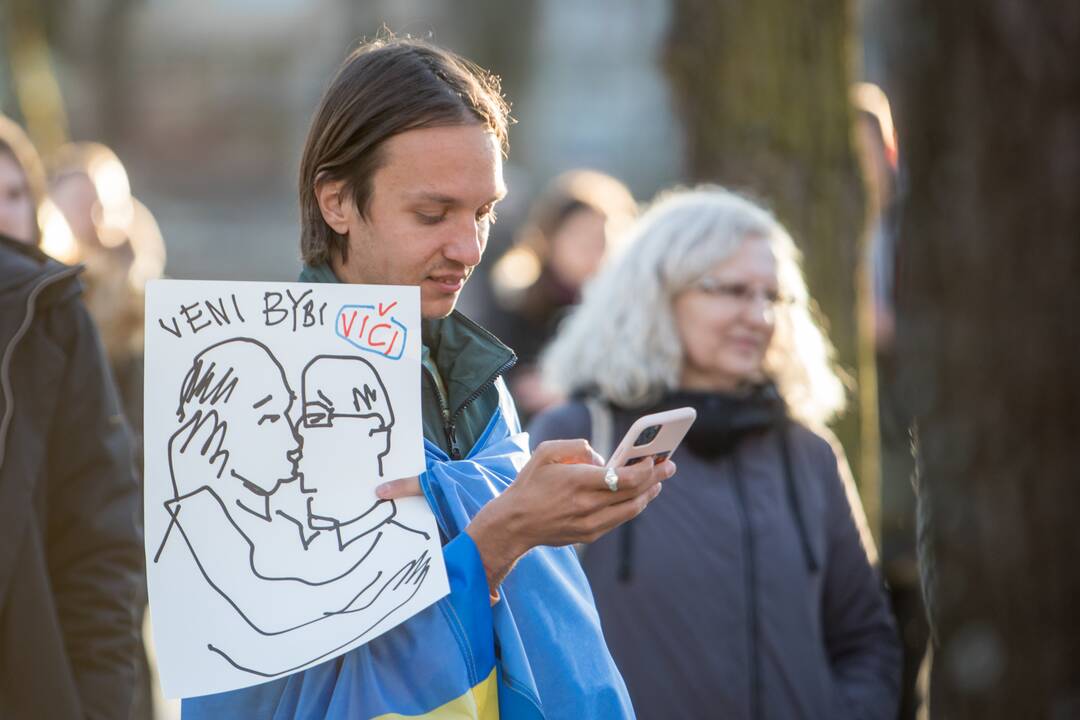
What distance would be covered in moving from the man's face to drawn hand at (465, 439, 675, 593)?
1.07 ft

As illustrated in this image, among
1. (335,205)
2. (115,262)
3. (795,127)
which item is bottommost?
(335,205)

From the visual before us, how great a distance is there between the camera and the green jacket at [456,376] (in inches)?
89.0

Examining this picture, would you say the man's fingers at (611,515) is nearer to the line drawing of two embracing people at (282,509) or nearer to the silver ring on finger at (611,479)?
the silver ring on finger at (611,479)

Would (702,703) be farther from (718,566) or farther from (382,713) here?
(382,713)

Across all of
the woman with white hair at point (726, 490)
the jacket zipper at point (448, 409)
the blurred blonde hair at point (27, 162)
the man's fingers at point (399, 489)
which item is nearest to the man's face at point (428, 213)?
the jacket zipper at point (448, 409)

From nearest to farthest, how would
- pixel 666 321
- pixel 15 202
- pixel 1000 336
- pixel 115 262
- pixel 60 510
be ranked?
pixel 1000 336, pixel 60 510, pixel 15 202, pixel 666 321, pixel 115 262

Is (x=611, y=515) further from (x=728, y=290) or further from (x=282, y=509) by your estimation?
(x=728, y=290)

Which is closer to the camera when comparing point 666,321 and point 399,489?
point 399,489

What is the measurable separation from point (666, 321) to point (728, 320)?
16 centimetres

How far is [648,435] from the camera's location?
7.07ft

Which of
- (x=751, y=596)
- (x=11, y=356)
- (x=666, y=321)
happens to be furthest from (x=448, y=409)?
(x=666, y=321)

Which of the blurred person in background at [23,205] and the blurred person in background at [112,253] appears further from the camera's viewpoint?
the blurred person in background at [112,253]

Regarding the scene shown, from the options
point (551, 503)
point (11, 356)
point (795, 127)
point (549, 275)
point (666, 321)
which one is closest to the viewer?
point (551, 503)

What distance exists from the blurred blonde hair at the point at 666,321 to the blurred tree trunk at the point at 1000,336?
46.3 inches
